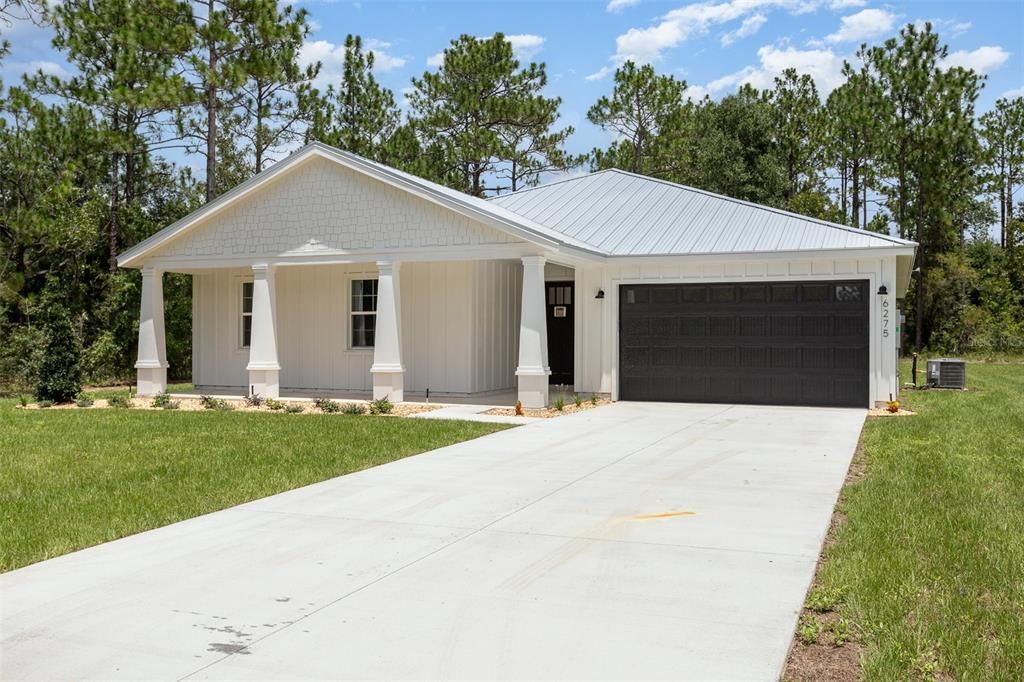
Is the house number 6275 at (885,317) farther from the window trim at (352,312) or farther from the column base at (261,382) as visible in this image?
the column base at (261,382)

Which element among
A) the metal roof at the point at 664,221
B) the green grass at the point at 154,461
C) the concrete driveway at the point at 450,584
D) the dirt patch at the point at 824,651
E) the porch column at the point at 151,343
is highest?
the metal roof at the point at 664,221

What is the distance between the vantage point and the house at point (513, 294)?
1471 cm

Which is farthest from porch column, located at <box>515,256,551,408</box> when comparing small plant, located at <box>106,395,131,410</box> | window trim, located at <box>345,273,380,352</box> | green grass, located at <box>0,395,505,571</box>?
small plant, located at <box>106,395,131,410</box>

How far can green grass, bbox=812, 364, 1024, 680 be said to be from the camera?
3855 mm

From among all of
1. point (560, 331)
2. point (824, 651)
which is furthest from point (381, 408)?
point (824, 651)

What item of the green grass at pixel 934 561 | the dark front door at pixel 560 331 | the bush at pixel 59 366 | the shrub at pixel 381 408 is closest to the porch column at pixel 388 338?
the shrub at pixel 381 408

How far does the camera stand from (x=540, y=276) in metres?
14.5

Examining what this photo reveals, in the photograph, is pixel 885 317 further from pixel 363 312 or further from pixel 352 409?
pixel 363 312

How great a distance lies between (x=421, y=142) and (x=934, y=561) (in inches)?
1195

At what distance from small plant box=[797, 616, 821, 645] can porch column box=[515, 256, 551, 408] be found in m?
10.2

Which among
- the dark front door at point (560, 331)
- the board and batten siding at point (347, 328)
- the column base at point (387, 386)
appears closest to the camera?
the column base at point (387, 386)

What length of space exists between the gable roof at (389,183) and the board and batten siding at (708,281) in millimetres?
974

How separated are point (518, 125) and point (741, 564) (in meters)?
30.4

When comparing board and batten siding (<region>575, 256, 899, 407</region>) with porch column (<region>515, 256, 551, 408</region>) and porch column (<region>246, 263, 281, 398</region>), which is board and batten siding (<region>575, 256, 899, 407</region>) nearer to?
porch column (<region>515, 256, 551, 408</region>)
